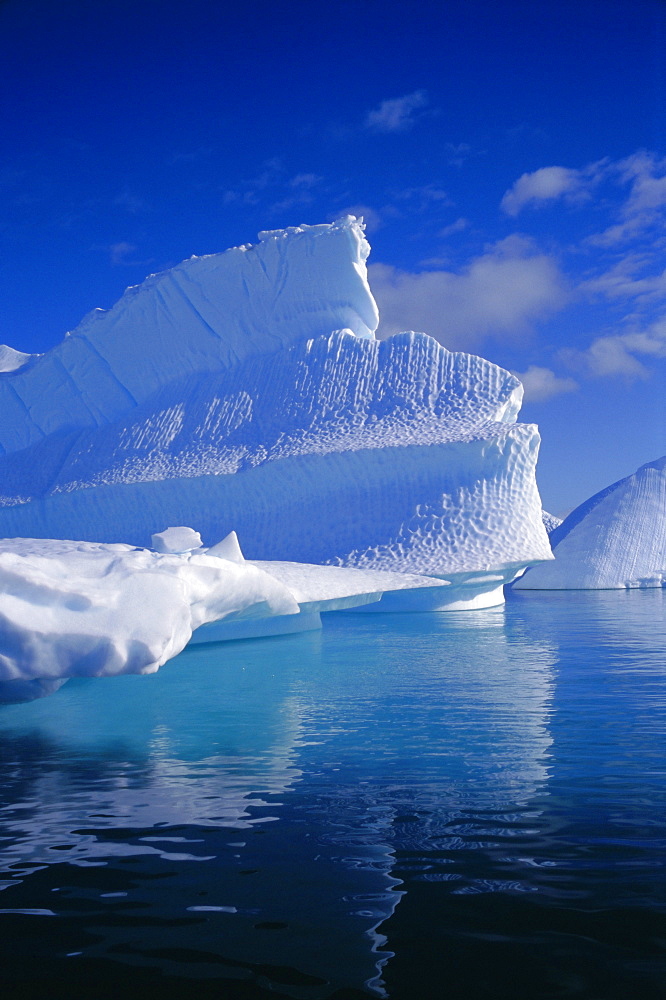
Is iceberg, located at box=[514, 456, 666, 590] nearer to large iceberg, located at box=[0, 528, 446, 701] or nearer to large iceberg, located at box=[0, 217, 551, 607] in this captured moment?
large iceberg, located at box=[0, 217, 551, 607]

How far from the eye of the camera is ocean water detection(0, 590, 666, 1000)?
146cm

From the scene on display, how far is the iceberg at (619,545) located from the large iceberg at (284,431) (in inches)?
245

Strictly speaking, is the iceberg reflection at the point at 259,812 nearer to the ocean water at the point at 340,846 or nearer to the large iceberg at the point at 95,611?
the ocean water at the point at 340,846

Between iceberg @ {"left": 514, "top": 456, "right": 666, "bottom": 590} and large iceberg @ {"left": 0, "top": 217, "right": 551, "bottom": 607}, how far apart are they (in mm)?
6217

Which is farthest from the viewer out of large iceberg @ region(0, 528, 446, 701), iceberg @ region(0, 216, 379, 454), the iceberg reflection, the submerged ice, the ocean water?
iceberg @ region(0, 216, 379, 454)

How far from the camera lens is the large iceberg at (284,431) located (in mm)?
9930

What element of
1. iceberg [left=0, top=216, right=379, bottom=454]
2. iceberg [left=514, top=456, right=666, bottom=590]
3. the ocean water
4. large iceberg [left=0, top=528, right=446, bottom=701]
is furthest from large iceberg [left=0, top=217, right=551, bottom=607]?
iceberg [left=514, top=456, right=666, bottom=590]

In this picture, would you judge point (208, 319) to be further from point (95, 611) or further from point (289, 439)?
point (95, 611)

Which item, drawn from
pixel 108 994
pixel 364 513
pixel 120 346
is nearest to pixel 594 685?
pixel 108 994

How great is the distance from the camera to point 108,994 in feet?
4.58

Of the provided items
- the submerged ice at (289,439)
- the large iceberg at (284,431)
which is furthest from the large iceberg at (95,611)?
the large iceberg at (284,431)

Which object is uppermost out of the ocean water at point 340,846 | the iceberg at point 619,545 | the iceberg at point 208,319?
the iceberg at point 208,319

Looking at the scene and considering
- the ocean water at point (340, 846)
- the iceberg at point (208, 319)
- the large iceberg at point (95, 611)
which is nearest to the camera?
the ocean water at point (340, 846)

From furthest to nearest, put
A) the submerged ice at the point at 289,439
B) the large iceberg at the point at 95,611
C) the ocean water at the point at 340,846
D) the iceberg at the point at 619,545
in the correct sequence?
the iceberg at the point at 619,545 < the submerged ice at the point at 289,439 < the large iceberg at the point at 95,611 < the ocean water at the point at 340,846
